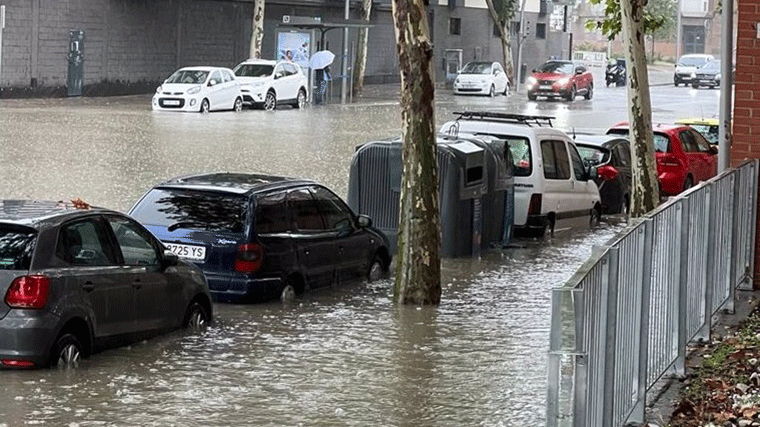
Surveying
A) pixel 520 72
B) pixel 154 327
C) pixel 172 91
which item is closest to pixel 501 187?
pixel 154 327

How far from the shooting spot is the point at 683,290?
10.4 m

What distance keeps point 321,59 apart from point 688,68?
3129 cm

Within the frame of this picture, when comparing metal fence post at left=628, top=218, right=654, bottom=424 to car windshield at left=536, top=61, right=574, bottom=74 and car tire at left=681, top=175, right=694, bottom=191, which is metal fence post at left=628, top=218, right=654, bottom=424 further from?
car windshield at left=536, top=61, right=574, bottom=74

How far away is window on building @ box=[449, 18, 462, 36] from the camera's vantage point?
78.1m

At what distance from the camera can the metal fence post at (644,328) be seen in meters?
8.71

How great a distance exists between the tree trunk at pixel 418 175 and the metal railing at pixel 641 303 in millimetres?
3222

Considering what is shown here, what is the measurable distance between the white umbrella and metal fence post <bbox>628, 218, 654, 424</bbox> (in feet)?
150

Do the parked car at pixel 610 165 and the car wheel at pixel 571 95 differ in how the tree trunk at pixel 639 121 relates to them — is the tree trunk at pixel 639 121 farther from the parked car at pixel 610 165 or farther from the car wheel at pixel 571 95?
the car wheel at pixel 571 95

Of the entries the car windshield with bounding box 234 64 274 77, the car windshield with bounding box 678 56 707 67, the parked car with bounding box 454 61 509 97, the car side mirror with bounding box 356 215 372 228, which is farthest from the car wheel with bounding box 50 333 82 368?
the car windshield with bounding box 678 56 707 67

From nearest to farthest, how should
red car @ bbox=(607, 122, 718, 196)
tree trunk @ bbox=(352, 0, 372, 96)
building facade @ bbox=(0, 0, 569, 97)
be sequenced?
red car @ bbox=(607, 122, 718, 196) → building facade @ bbox=(0, 0, 569, 97) → tree trunk @ bbox=(352, 0, 372, 96)

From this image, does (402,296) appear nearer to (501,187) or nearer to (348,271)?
(348,271)

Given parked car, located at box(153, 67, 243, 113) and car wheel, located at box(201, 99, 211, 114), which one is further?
car wheel, located at box(201, 99, 211, 114)

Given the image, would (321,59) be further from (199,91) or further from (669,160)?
(669,160)

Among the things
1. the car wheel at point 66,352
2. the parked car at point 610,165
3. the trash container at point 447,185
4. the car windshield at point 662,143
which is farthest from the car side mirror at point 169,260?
the car windshield at point 662,143
